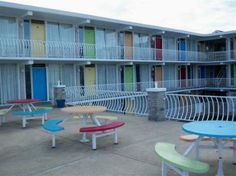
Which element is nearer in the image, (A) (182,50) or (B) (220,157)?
(B) (220,157)

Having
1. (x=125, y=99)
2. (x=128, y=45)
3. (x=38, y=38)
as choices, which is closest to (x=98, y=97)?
(x=125, y=99)

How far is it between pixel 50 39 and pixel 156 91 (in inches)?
399

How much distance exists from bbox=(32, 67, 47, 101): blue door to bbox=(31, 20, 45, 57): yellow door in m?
1.02

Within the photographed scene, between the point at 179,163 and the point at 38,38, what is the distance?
14409 millimetres

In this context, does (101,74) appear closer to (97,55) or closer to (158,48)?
(97,55)

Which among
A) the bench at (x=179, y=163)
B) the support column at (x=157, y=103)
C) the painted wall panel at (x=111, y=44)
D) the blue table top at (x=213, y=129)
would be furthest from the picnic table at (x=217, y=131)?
the painted wall panel at (x=111, y=44)

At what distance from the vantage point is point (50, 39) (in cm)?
1670

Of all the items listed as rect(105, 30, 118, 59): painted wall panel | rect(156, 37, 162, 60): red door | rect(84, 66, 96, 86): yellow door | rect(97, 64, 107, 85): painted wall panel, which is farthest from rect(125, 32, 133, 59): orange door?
rect(84, 66, 96, 86): yellow door

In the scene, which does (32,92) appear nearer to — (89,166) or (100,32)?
(100,32)

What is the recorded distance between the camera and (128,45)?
21.5 m

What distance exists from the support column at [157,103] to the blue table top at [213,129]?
423 centimetres

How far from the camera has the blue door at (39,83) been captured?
1609cm

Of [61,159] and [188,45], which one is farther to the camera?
[188,45]

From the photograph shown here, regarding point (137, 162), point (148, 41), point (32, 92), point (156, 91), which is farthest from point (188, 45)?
point (137, 162)
